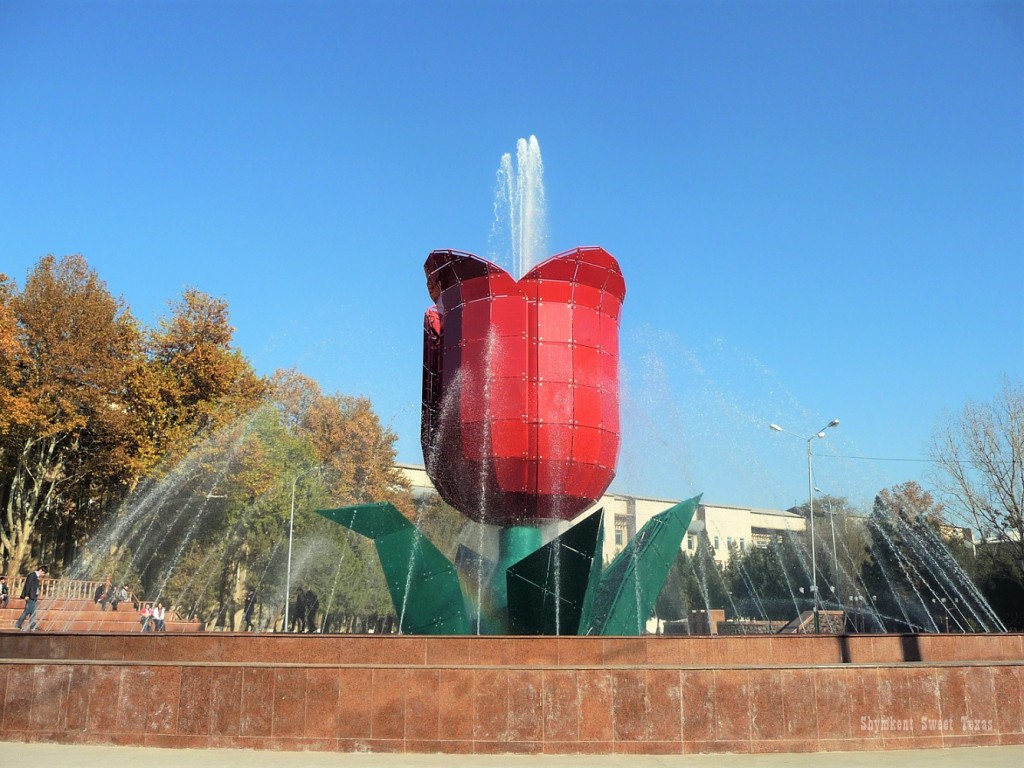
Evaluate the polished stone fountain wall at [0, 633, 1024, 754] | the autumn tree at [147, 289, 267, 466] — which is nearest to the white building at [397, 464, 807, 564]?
the autumn tree at [147, 289, 267, 466]

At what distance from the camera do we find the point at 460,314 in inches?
542

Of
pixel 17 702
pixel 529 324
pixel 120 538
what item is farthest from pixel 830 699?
pixel 120 538

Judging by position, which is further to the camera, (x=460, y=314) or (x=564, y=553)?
(x=460, y=314)

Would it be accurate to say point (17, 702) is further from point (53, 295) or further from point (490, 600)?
point (53, 295)

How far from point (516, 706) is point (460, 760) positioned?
0.77 metres

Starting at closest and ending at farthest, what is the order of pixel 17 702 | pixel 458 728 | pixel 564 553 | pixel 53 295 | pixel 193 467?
pixel 458 728
pixel 17 702
pixel 564 553
pixel 53 295
pixel 193 467

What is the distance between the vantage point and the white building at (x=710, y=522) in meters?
59.7

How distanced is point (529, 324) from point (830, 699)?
6.63 m

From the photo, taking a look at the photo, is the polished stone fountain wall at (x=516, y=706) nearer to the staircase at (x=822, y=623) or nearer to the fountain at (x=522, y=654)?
the fountain at (x=522, y=654)

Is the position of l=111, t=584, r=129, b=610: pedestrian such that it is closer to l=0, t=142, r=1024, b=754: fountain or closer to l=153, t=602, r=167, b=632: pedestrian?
l=153, t=602, r=167, b=632: pedestrian

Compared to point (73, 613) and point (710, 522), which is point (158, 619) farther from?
point (710, 522)

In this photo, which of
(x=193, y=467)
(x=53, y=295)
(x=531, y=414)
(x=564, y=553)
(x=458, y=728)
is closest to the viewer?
(x=458, y=728)

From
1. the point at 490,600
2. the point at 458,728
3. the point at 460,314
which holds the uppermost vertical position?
the point at 460,314

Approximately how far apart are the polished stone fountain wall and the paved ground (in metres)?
0.19
